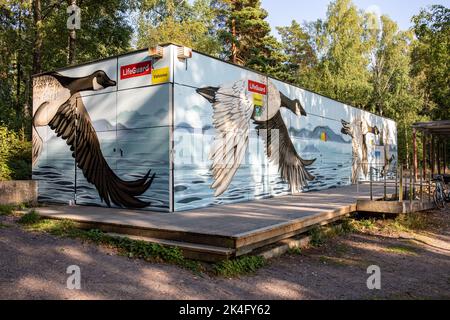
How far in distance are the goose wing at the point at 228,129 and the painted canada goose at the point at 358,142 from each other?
24.7 ft

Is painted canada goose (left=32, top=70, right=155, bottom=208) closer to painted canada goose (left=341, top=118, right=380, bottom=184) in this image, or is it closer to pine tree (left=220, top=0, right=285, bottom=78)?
painted canada goose (left=341, top=118, right=380, bottom=184)

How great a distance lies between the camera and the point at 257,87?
11164 millimetres

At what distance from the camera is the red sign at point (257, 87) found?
10870mm

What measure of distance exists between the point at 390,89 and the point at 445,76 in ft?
40.5

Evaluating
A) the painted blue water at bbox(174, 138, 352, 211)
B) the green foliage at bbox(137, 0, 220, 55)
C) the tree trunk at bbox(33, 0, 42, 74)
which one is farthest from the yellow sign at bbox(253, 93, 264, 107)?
the green foliage at bbox(137, 0, 220, 55)

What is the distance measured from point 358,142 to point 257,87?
889 centimetres

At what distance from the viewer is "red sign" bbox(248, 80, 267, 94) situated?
1087cm

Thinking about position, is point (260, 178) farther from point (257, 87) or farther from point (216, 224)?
point (216, 224)

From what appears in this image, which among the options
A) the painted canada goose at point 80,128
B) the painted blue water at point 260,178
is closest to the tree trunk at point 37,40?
the painted canada goose at point 80,128

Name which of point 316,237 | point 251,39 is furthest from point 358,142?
point 251,39

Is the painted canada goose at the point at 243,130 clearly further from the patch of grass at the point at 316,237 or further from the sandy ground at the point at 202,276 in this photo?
the sandy ground at the point at 202,276

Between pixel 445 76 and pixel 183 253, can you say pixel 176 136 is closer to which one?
pixel 183 253

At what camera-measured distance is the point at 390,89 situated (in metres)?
30.3
